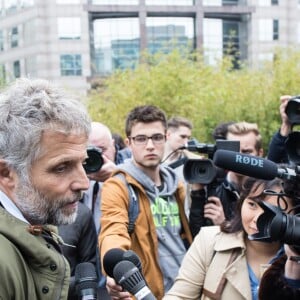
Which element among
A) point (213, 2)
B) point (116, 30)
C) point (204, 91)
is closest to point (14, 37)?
point (116, 30)

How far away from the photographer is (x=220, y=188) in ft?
11.7

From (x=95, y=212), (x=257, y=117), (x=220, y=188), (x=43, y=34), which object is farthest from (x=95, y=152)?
(x=43, y=34)

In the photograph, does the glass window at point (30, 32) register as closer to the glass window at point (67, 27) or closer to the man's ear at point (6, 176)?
the glass window at point (67, 27)

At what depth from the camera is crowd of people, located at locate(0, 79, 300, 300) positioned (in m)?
1.62

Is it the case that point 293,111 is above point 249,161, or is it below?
above

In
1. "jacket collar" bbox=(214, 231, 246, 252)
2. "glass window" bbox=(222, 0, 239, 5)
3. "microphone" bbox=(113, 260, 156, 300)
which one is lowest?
"jacket collar" bbox=(214, 231, 246, 252)

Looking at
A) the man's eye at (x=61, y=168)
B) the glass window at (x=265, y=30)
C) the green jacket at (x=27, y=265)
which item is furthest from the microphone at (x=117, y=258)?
the glass window at (x=265, y=30)

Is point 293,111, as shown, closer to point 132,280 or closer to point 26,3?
point 132,280

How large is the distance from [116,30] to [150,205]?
1637 inches

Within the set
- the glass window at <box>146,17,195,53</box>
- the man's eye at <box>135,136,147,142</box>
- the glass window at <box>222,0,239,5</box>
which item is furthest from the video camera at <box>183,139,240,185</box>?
the glass window at <box>222,0,239,5</box>

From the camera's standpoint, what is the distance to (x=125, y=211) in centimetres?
298

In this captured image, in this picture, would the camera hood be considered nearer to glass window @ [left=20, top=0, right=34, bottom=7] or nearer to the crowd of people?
the crowd of people

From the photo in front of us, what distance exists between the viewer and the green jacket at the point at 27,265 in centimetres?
148

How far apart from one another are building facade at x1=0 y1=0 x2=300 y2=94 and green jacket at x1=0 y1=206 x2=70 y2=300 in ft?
131
